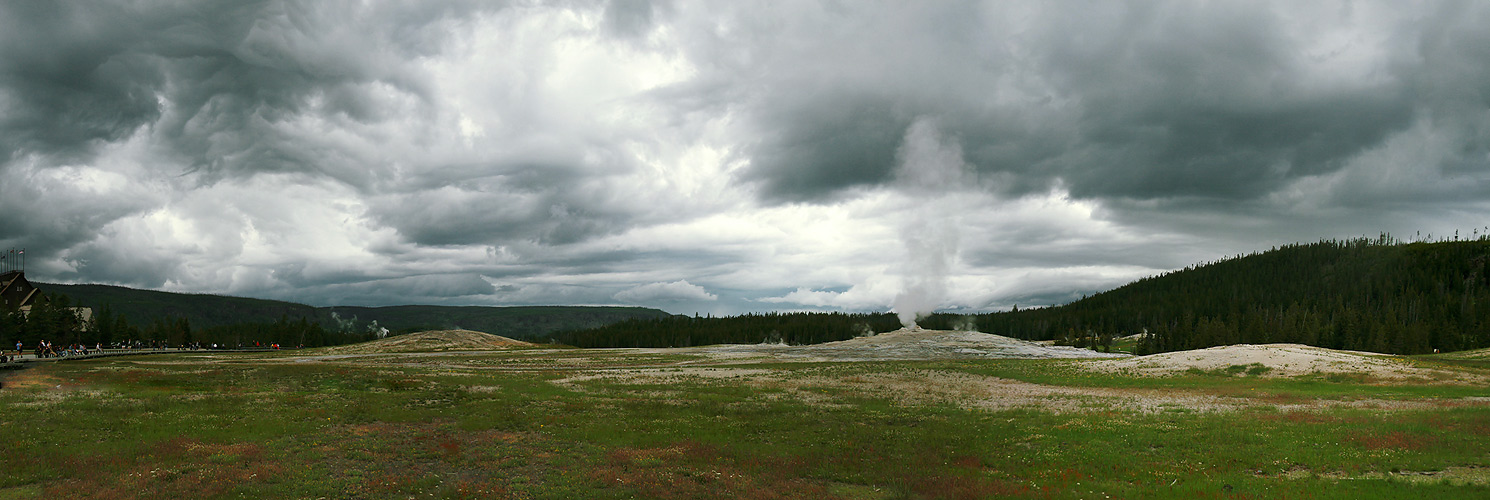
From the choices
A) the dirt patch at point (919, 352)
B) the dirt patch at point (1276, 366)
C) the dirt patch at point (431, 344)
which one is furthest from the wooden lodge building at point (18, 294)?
the dirt patch at point (1276, 366)

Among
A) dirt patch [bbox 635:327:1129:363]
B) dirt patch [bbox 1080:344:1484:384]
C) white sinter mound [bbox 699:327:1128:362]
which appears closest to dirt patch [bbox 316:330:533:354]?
dirt patch [bbox 635:327:1129:363]

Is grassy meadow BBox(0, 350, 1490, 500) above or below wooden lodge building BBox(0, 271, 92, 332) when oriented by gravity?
below

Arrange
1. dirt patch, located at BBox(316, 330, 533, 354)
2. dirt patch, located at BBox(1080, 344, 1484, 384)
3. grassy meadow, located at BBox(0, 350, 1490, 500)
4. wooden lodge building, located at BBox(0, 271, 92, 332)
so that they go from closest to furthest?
1. grassy meadow, located at BBox(0, 350, 1490, 500)
2. dirt patch, located at BBox(1080, 344, 1484, 384)
3. wooden lodge building, located at BBox(0, 271, 92, 332)
4. dirt patch, located at BBox(316, 330, 533, 354)

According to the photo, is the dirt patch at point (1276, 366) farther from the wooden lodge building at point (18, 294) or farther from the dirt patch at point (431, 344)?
the wooden lodge building at point (18, 294)

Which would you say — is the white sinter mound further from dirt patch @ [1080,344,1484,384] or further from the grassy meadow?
the grassy meadow

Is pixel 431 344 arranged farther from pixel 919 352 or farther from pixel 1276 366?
pixel 1276 366

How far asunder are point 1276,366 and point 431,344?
150267mm

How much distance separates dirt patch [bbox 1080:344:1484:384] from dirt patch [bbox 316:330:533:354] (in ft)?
406

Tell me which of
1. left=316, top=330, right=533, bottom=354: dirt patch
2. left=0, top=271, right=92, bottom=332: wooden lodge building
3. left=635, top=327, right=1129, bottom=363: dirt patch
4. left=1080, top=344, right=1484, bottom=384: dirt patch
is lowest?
left=316, top=330, right=533, bottom=354: dirt patch

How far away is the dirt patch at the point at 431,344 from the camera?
14538 centimetres

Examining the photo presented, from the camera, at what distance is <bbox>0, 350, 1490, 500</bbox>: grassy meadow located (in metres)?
20.6

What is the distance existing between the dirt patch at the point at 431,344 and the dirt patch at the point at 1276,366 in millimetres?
123860

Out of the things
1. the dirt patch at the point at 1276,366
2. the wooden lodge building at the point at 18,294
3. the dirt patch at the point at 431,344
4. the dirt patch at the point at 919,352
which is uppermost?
the wooden lodge building at the point at 18,294

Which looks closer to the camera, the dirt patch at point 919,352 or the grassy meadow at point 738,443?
the grassy meadow at point 738,443
